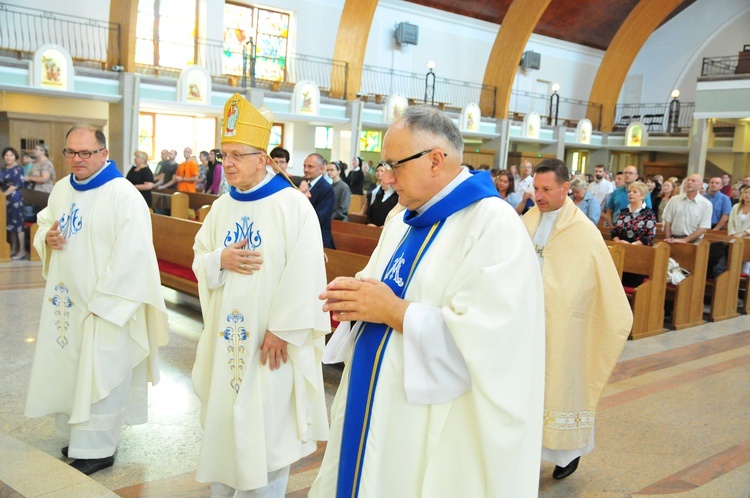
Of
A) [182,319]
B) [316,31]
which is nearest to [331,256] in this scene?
[182,319]

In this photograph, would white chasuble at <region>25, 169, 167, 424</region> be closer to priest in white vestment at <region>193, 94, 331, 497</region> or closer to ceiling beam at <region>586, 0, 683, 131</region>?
priest in white vestment at <region>193, 94, 331, 497</region>

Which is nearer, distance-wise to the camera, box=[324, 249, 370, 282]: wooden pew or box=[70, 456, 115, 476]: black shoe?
box=[70, 456, 115, 476]: black shoe

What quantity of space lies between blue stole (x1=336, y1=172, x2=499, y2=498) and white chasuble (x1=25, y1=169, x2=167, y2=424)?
5.78 feet

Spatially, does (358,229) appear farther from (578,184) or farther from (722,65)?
(722,65)

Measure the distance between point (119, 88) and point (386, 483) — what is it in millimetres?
14511

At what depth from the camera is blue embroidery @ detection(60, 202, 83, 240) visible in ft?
11.8

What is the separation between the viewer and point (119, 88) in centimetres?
1488

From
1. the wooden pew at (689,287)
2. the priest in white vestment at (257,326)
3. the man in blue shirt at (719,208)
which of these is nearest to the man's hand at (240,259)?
the priest in white vestment at (257,326)

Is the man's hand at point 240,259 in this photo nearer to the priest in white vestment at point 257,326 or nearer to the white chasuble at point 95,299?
the priest in white vestment at point 257,326

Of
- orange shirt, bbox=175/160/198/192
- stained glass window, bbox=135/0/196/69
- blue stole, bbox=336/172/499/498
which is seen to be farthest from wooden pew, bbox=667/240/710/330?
stained glass window, bbox=135/0/196/69

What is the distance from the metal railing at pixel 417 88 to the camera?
68.6ft

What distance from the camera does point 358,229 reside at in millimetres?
7855

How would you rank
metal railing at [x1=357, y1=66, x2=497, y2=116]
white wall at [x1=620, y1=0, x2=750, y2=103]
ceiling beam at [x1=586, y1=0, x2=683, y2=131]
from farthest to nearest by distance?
white wall at [x1=620, y1=0, x2=750, y2=103] < ceiling beam at [x1=586, y1=0, x2=683, y2=131] < metal railing at [x1=357, y1=66, x2=497, y2=116]

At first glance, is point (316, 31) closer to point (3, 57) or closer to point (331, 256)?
point (3, 57)
